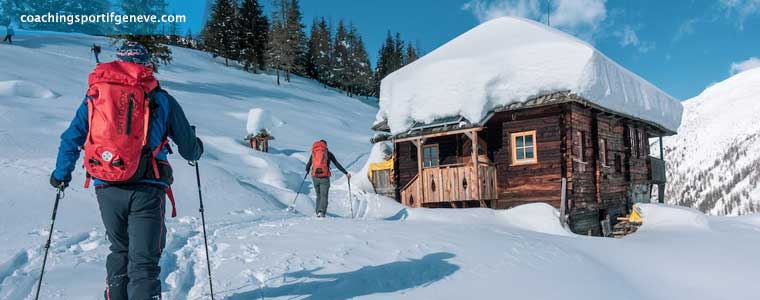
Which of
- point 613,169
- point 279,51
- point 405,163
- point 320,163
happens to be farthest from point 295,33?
point 320,163

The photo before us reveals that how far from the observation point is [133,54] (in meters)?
3.26

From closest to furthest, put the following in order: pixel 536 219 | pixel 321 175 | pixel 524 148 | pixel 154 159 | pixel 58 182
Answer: pixel 154 159 < pixel 58 182 < pixel 321 175 < pixel 536 219 < pixel 524 148

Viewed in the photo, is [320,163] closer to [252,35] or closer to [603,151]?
[603,151]

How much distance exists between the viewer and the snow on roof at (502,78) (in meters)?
13.2

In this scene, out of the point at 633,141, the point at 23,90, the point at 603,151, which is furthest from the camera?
the point at 23,90

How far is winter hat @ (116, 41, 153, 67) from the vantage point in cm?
326

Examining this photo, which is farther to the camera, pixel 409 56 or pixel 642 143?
pixel 409 56

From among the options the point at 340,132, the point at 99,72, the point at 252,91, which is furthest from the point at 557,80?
the point at 252,91

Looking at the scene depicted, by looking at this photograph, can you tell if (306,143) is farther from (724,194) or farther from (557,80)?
(724,194)

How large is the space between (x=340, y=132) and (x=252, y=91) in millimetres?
11144

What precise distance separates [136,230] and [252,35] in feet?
177

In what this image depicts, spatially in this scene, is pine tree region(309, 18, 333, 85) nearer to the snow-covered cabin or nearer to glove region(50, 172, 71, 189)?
the snow-covered cabin

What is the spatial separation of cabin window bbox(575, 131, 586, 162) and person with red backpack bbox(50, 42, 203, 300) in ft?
44.7

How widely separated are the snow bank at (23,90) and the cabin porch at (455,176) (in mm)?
15396
